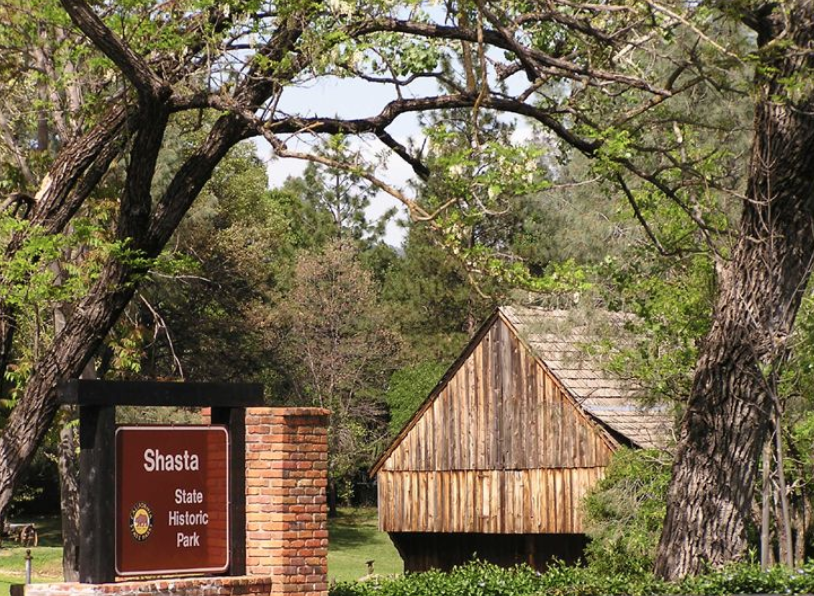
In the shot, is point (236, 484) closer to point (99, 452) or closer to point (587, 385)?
point (99, 452)

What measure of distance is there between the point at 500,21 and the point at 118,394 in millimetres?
5955

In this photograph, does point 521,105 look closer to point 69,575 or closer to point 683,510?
point 683,510

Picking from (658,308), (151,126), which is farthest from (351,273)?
(151,126)

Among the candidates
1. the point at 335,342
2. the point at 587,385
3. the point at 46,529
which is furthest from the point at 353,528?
the point at 587,385

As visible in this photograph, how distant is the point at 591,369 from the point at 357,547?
28.2 meters

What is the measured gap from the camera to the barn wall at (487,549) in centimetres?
3203

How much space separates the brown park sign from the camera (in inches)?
491

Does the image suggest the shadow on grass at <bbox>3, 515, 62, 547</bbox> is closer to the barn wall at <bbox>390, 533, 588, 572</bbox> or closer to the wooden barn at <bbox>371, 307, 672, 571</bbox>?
the barn wall at <bbox>390, 533, 588, 572</bbox>

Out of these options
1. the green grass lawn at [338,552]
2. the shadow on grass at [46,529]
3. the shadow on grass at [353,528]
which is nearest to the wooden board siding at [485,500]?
the green grass lawn at [338,552]

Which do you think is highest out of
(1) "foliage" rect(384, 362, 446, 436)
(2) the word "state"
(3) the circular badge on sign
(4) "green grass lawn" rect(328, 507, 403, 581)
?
(1) "foliage" rect(384, 362, 446, 436)

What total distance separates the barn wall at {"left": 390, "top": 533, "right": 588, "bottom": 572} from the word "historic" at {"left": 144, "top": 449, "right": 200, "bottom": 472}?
19336 millimetres

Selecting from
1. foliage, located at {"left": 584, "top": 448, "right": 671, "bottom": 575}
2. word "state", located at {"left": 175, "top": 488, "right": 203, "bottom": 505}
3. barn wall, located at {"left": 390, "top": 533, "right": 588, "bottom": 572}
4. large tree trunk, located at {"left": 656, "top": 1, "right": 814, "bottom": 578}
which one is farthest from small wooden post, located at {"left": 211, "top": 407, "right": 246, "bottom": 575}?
barn wall, located at {"left": 390, "top": 533, "right": 588, "bottom": 572}

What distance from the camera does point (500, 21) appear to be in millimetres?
15039

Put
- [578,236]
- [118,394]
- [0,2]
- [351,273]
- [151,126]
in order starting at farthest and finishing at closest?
[351,273]
[578,236]
[0,2]
[151,126]
[118,394]
